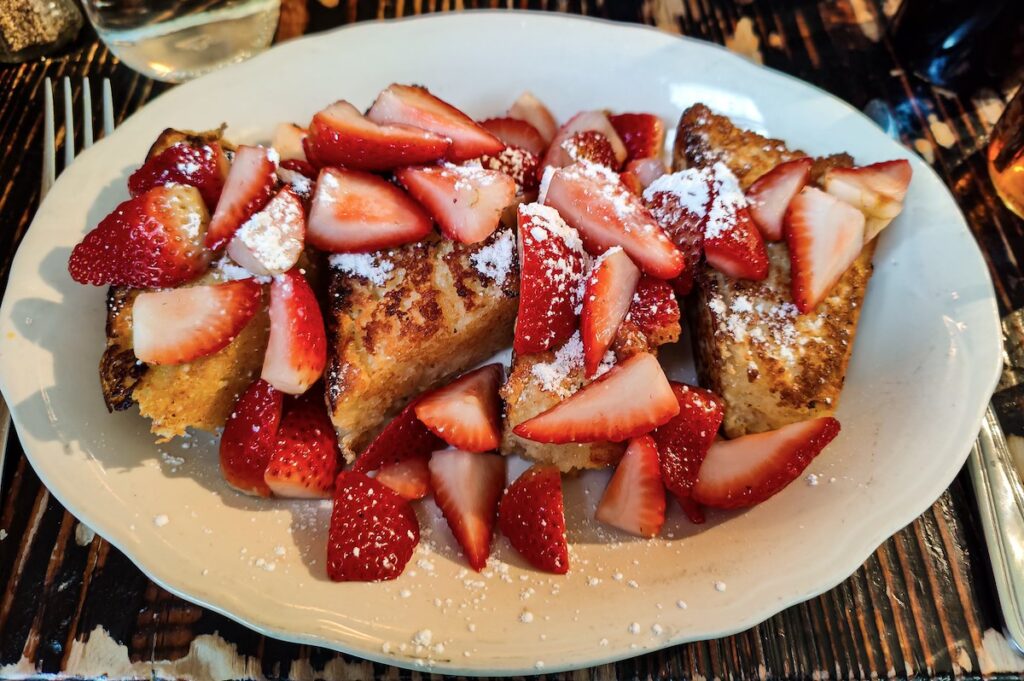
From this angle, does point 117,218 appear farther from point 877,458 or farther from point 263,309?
point 877,458

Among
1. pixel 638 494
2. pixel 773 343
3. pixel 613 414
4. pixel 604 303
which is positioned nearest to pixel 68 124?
pixel 604 303

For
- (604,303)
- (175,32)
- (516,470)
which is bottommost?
(516,470)

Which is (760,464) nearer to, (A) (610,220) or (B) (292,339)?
(A) (610,220)

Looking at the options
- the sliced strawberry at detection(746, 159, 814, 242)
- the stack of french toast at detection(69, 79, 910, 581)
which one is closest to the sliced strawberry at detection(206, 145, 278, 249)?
the stack of french toast at detection(69, 79, 910, 581)

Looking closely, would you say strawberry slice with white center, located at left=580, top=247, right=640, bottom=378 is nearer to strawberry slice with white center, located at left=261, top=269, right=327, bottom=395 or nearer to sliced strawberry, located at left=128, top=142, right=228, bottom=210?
strawberry slice with white center, located at left=261, top=269, right=327, bottom=395

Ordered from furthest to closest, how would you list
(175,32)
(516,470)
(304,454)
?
(175,32), (516,470), (304,454)

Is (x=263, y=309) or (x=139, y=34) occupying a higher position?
(x=139, y=34)

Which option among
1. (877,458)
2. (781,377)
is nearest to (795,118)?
(781,377)
